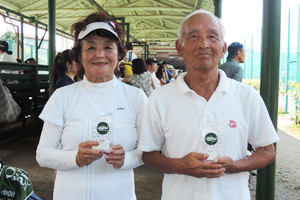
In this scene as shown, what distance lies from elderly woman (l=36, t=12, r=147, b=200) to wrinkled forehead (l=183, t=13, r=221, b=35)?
1.71 ft

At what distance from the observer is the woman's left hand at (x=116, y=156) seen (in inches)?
62.2

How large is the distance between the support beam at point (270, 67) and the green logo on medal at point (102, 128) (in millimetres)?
1873

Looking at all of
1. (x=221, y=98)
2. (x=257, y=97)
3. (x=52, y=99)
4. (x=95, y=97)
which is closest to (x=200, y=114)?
(x=221, y=98)

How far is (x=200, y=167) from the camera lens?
1.38 meters

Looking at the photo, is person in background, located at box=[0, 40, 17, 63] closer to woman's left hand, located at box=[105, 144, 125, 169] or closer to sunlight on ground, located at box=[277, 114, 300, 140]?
→ woman's left hand, located at box=[105, 144, 125, 169]

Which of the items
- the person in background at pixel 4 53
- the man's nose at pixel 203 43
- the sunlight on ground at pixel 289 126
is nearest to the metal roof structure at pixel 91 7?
the person in background at pixel 4 53

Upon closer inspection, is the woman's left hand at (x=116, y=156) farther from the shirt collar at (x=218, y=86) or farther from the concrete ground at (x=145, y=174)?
the concrete ground at (x=145, y=174)

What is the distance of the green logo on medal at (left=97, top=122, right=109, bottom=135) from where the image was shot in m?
1.57

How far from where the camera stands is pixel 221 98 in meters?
1.58

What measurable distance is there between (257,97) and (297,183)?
3.51 meters

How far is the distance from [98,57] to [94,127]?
0.50m

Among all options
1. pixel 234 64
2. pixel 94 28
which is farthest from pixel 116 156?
pixel 234 64

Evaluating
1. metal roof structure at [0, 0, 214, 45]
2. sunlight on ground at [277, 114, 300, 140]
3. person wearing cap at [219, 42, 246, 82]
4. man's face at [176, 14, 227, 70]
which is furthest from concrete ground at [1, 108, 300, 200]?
metal roof structure at [0, 0, 214, 45]

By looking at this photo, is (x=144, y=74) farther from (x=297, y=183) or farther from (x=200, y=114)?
(x=200, y=114)
